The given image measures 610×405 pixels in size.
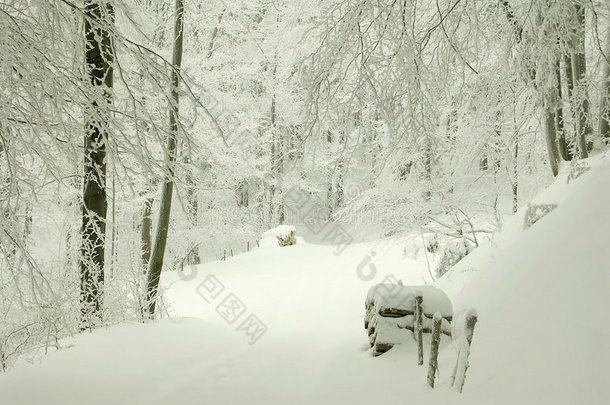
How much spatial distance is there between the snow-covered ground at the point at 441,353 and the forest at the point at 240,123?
472 mm

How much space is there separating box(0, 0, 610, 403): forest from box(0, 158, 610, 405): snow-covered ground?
18.6 inches

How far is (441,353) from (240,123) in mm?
2978

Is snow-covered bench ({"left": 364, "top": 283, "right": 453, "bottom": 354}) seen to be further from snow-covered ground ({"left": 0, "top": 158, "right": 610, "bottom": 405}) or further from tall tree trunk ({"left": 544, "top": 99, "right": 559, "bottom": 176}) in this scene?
tall tree trunk ({"left": 544, "top": 99, "right": 559, "bottom": 176})

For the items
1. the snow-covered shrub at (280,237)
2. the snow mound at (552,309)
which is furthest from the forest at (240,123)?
the snow-covered shrub at (280,237)

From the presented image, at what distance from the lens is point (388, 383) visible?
433cm

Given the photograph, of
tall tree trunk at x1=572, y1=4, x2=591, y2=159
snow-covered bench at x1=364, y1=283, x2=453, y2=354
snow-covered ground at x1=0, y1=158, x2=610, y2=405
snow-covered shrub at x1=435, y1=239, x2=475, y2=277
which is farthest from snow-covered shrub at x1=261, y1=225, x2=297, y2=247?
tall tree trunk at x1=572, y1=4, x2=591, y2=159

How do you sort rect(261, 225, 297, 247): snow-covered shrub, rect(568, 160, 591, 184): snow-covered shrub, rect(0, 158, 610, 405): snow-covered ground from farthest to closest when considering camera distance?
rect(261, 225, 297, 247): snow-covered shrub
rect(568, 160, 591, 184): snow-covered shrub
rect(0, 158, 610, 405): snow-covered ground

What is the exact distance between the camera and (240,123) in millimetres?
3348

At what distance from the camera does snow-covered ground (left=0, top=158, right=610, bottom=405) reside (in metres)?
3.11

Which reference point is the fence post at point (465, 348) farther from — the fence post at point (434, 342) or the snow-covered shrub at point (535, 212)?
the snow-covered shrub at point (535, 212)

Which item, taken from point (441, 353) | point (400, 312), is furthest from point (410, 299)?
point (441, 353)

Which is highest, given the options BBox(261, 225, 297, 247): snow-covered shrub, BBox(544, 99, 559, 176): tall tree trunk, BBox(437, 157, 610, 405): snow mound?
BBox(261, 225, 297, 247): snow-covered shrub

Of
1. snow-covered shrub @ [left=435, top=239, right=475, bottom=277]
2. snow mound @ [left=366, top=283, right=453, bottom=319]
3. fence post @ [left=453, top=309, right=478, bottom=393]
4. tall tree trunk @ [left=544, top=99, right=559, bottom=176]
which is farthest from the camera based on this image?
snow-covered shrub @ [left=435, top=239, right=475, bottom=277]

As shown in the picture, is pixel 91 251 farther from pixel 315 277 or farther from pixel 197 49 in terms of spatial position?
pixel 197 49
